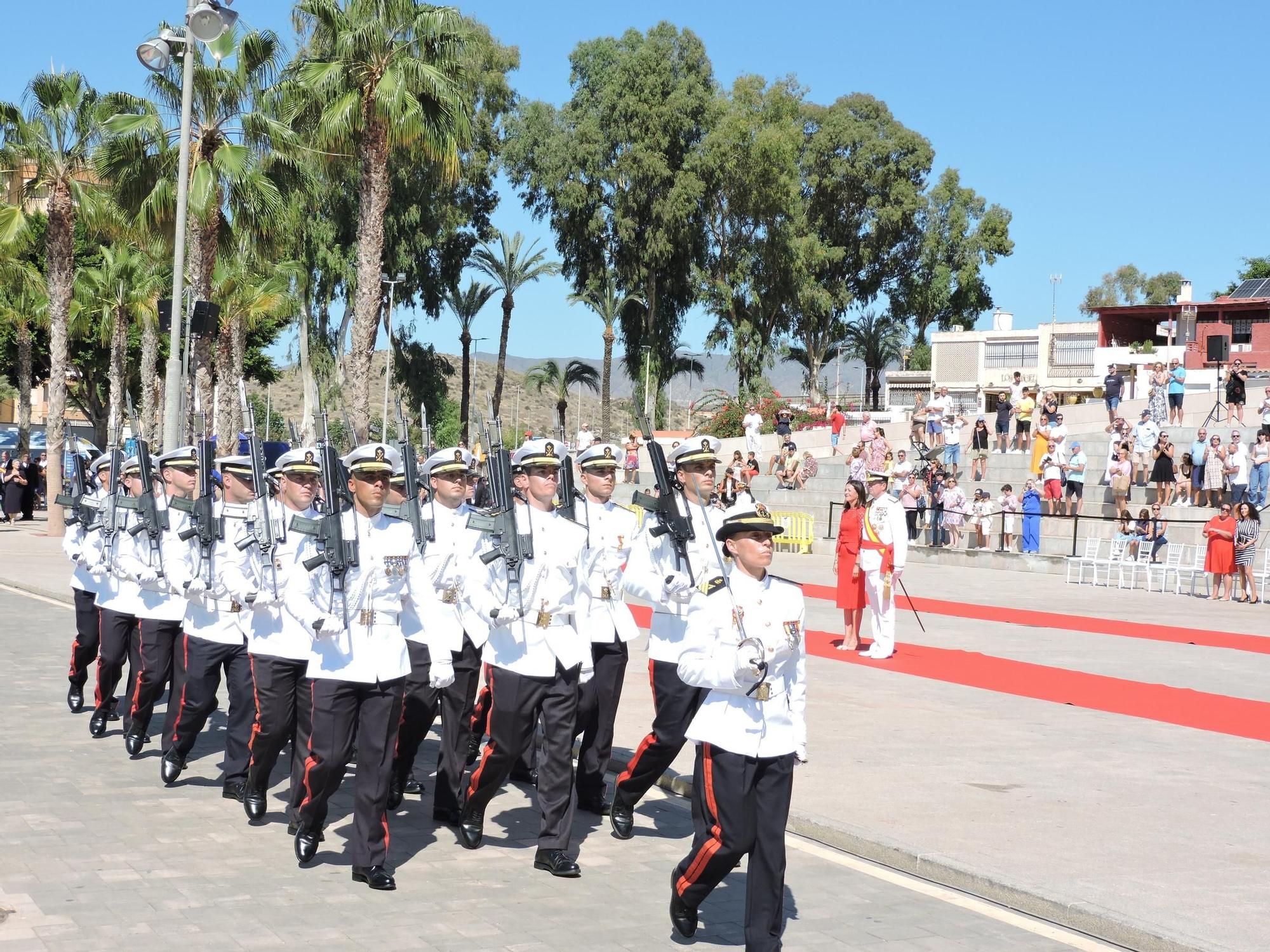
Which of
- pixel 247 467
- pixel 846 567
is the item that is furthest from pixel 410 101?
pixel 247 467

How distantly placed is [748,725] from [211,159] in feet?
72.6

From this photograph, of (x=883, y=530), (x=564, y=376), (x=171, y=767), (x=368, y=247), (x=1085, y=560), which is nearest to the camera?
(x=171, y=767)

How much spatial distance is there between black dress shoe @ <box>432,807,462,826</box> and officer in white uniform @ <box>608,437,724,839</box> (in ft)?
2.89

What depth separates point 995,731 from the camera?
432 inches

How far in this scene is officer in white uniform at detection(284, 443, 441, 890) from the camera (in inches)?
274

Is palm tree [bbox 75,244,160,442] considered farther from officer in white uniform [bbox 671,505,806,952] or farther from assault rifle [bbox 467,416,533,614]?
officer in white uniform [bbox 671,505,806,952]

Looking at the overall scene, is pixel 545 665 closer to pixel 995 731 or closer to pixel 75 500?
pixel 995 731

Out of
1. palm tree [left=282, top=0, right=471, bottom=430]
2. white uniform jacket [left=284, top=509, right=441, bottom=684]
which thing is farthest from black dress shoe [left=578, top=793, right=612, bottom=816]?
palm tree [left=282, top=0, right=471, bottom=430]

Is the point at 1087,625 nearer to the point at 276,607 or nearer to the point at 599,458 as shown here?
the point at 599,458

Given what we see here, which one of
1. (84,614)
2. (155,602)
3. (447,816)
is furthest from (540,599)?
(84,614)

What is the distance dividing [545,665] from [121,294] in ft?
133

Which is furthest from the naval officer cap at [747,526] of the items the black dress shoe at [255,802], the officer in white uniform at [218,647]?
the officer in white uniform at [218,647]

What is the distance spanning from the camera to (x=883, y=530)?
1471cm

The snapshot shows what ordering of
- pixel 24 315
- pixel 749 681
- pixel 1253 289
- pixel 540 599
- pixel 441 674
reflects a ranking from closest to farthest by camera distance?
pixel 749 681
pixel 441 674
pixel 540 599
pixel 24 315
pixel 1253 289
